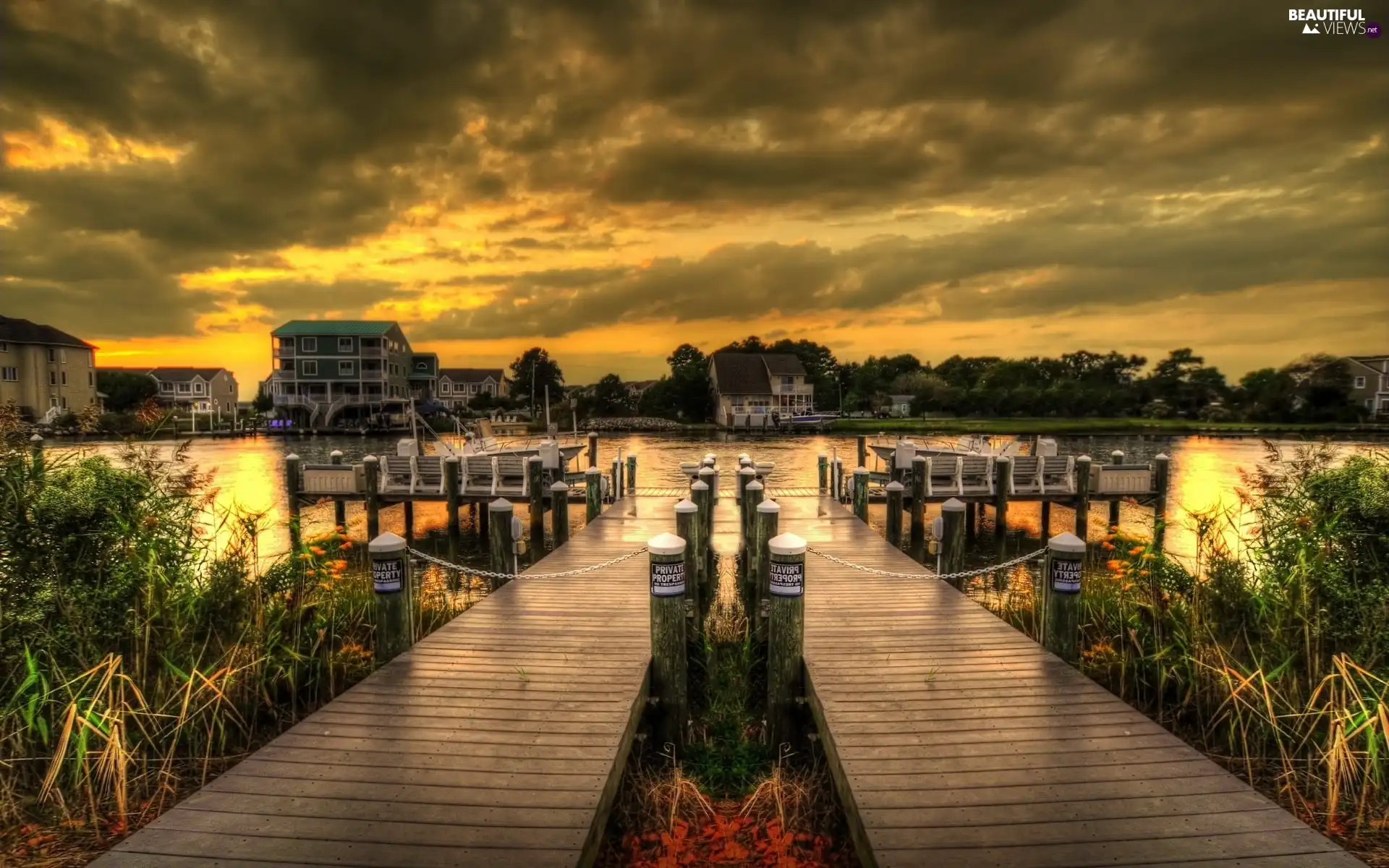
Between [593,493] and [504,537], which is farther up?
[593,493]

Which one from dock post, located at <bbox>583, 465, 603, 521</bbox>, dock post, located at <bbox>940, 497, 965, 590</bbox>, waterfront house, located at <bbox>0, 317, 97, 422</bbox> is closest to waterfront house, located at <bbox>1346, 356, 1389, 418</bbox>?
dock post, located at <bbox>940, 497, 965, 590</bbox>

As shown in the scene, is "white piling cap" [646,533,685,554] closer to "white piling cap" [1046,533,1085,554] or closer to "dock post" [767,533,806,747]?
"dock post" [767,533,806,747]

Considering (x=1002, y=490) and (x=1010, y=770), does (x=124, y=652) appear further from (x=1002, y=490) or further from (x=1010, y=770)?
(x=1002, y=490)

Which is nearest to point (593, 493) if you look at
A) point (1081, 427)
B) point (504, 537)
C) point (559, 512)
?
point (559, 512)

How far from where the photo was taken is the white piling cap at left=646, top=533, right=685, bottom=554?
229 inches

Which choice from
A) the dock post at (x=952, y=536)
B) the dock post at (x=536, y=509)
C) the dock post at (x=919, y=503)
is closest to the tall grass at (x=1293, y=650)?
the dock post at (x=952, y=536)

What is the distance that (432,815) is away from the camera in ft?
12.0

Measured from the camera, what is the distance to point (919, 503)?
50.2 ft

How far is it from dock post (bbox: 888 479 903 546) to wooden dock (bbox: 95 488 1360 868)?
6.16 meters

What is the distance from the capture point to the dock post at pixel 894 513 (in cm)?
1292

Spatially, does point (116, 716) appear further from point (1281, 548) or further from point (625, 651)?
point (1281, 548)

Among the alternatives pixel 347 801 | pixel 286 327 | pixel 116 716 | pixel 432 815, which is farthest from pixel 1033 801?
pixel 286 327

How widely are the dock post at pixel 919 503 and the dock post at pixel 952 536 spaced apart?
5096mm

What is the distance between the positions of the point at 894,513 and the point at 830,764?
906cm
